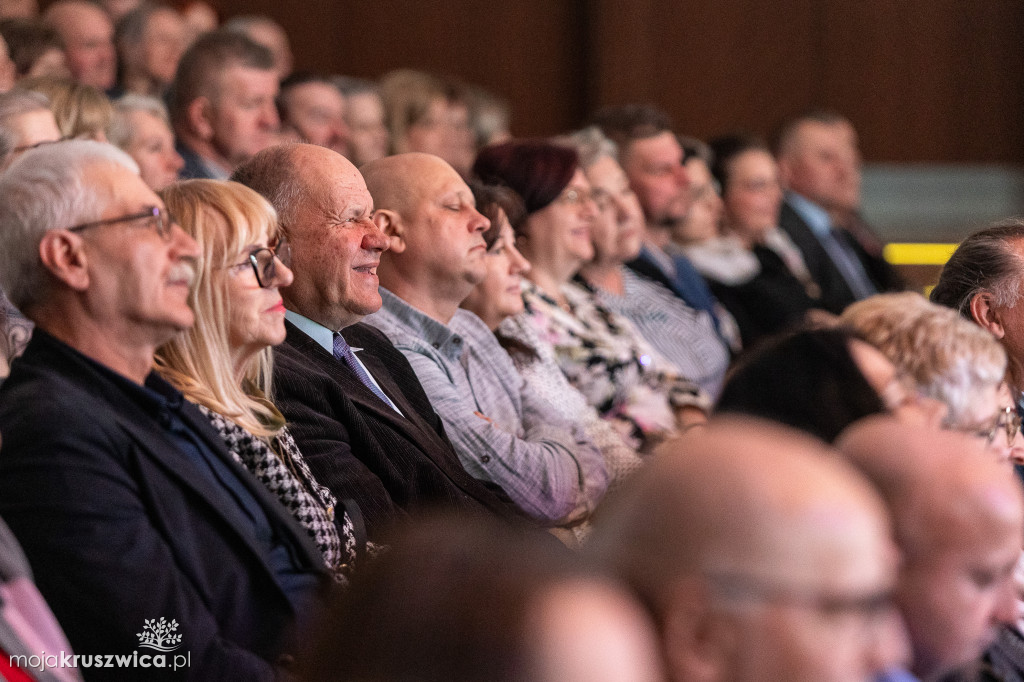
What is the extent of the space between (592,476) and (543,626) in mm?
2068

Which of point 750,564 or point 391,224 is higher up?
point 750,564

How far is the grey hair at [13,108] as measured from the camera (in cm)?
279

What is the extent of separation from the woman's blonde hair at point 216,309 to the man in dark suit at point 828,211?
13.3 feet

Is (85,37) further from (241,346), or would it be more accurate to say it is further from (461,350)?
(241,346)

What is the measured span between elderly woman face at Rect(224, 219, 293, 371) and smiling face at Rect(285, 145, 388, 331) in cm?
31

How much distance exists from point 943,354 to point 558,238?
73.9 inches

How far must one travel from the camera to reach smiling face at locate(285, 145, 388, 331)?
92.4 inches

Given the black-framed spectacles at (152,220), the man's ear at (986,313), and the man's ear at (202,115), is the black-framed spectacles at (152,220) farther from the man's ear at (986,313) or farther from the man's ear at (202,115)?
the man's ear at (202,115)

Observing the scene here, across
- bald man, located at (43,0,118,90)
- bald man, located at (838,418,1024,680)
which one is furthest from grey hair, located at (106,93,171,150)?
bald man, located at (838,418,1024,680)

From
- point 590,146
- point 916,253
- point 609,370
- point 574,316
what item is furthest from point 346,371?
point 916,253

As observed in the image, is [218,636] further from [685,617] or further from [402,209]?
[402,209]

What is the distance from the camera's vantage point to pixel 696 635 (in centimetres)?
79

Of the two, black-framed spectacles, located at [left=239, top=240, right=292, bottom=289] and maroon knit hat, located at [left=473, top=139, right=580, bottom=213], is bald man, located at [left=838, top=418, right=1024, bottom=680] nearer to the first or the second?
black-framed spectacles, located at [left=239, top=240, right=292, bottom=289]

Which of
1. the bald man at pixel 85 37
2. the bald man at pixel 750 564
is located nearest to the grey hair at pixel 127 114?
the bald man at pixel 85 37
